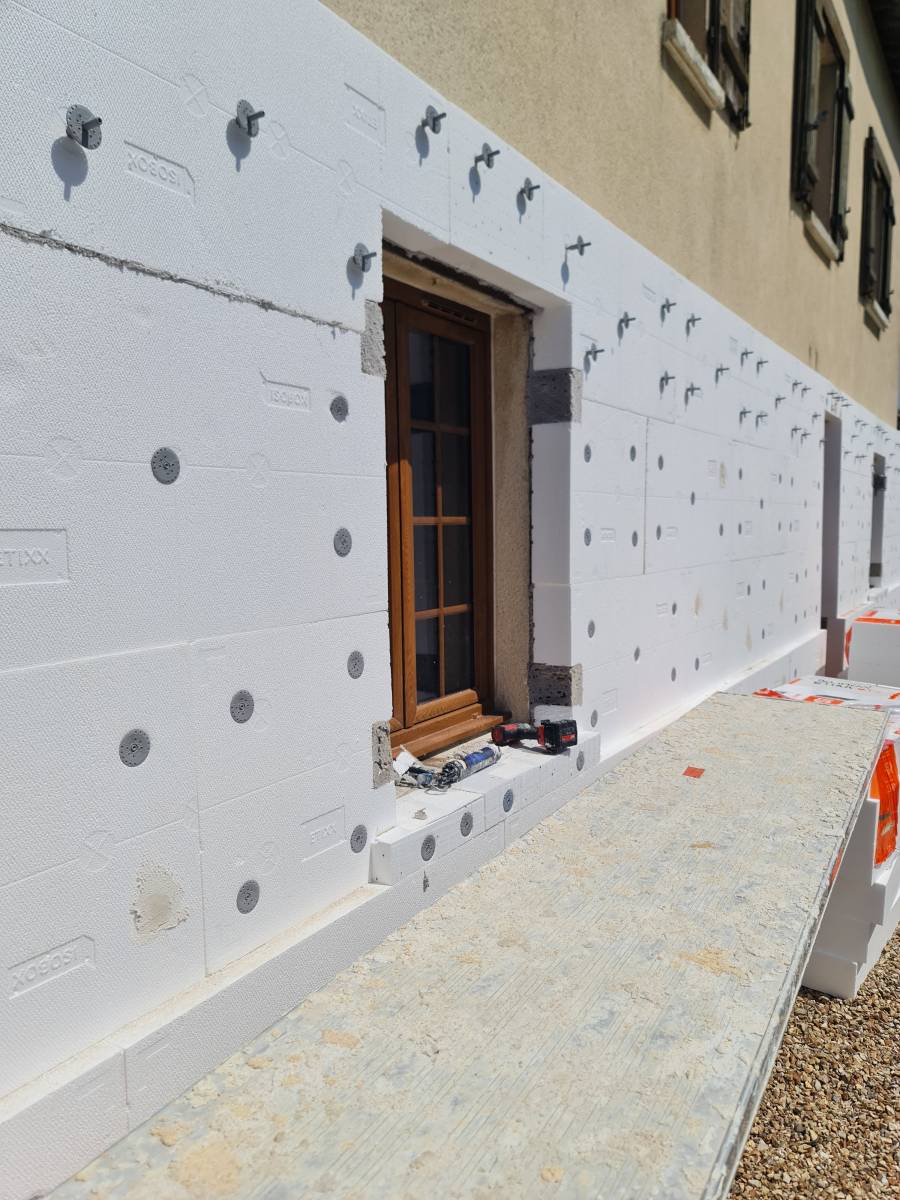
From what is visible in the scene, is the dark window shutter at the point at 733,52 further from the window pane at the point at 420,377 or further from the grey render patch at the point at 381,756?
the grey render patch at the point at 381,756

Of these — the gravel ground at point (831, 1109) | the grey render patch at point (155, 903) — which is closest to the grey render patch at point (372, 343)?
the grey render patch at point (155, 903)

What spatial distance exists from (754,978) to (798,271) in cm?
767

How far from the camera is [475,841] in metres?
3.19

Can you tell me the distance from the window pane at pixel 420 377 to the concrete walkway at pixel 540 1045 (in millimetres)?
1824

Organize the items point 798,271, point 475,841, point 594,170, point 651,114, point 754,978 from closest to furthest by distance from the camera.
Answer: point 754,978
point 475,841
point 594,170
point 651,114
point 798,271

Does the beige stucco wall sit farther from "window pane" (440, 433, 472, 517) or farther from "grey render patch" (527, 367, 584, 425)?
"window pane" (440, 433, 472, 517)

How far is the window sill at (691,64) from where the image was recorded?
493 centimetres

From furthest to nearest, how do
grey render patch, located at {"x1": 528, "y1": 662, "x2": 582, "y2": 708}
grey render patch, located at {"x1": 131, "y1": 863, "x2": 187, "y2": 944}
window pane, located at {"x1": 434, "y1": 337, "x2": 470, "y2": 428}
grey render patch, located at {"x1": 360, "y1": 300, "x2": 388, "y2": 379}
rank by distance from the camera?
grey render patch, located at {"x1": 528, "y1": 662, "x2": 582, "y2": 708}
window pane, located at {"x1": 434, "y1": 337, "x2": 470, "y2": 428}
grey render patch, located at {"x1": 360, "y1": 300, "x2": 388, "y2": 379}
grey render patch, located at {"x1": 131, "y1": 863, "x2": 187, "y2": 944}

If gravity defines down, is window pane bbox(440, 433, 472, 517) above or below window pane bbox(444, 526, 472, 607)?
above

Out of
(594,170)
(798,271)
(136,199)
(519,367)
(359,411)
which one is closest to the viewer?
(136,199)

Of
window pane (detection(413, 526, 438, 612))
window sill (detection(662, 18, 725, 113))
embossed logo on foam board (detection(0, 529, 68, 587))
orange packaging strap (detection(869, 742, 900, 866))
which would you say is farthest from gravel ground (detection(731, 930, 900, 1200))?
window sill (detection(662, 18, 725, 113))

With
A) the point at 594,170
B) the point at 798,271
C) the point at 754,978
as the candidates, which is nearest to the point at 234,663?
the point at 754,978

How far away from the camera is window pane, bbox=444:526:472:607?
12.5 feet

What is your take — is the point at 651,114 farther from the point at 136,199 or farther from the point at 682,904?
the point at 682,904
